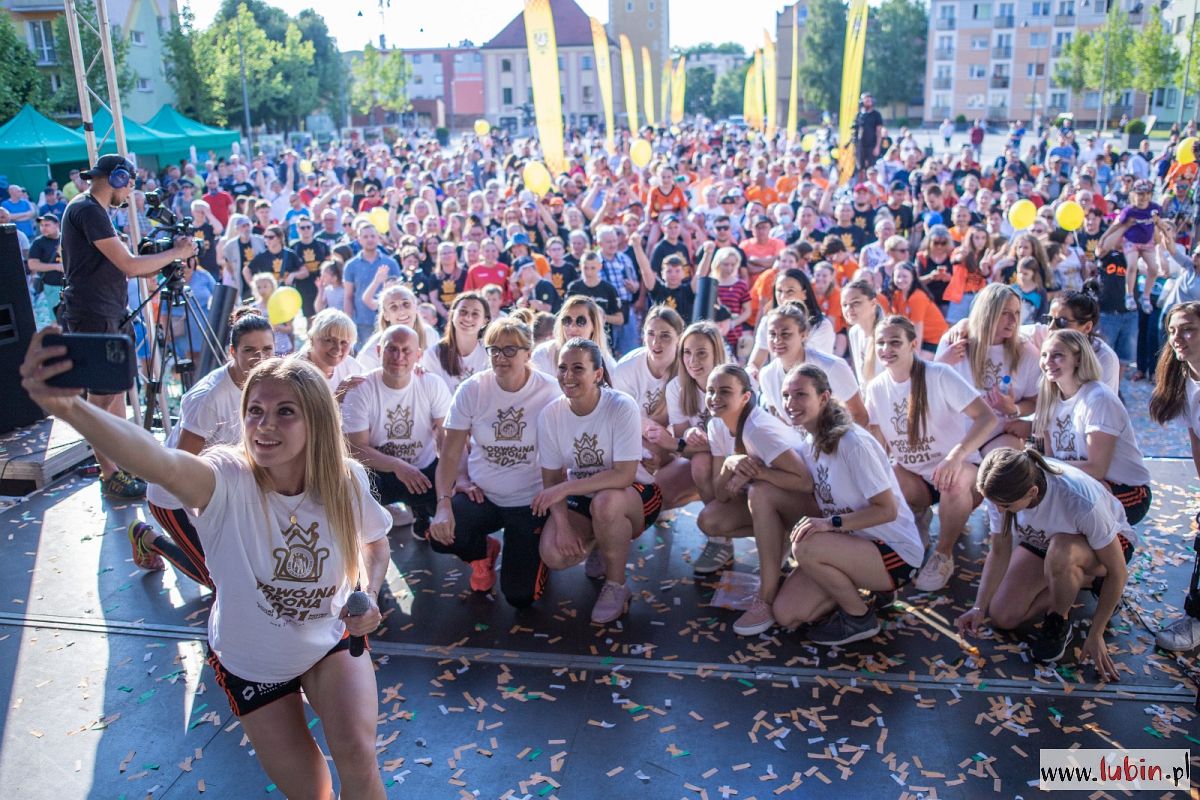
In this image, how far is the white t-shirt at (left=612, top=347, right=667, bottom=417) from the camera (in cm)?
633

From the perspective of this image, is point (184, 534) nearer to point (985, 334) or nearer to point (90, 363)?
point (90, 363)

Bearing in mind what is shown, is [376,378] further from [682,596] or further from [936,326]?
[936,326]

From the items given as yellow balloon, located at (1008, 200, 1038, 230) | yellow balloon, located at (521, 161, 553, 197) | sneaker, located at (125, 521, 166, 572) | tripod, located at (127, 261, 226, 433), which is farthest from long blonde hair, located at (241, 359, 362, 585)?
yellow balloon, located at (521, 161, 553, 197)

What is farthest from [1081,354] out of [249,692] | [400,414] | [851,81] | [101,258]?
[851,81]

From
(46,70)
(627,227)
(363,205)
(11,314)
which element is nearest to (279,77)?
(46,70)

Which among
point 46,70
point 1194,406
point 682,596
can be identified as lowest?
point 682,596

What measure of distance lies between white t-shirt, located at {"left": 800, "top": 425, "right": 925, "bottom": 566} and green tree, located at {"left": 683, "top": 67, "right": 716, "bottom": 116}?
91832 mm

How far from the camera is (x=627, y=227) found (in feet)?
39.4

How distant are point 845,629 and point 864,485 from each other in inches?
29.2

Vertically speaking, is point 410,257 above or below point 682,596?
above

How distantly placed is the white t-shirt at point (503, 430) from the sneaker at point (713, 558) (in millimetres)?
1111

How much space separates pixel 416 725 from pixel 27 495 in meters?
4.58

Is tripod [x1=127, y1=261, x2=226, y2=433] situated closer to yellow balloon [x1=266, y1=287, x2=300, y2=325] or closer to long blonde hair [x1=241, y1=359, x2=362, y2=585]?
yellow balloon [x1=266, y1=287, x2=300, y2=325]

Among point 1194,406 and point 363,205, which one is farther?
point 363,205
